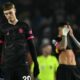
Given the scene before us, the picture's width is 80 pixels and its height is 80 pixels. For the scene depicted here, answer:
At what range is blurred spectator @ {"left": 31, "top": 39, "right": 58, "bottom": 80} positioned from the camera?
46.1 feet

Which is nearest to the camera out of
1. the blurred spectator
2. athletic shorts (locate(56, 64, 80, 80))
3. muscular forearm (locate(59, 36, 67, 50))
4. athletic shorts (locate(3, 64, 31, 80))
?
athletic shorts (locate(3, 64, 31, 80))

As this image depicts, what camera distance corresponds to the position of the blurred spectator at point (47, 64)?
46.1 ft

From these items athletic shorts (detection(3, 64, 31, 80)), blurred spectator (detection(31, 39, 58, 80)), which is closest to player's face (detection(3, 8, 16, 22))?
athletic shorts (detection(3, 64, 31, 80))

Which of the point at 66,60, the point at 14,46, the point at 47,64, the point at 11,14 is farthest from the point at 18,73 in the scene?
the point at 47,64

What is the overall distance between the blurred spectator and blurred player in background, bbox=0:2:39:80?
13.0ft

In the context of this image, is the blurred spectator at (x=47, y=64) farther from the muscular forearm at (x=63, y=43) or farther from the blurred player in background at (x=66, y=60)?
the muscular forearm at (x=63, y=43)

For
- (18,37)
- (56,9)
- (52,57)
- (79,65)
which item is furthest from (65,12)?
(18,37)

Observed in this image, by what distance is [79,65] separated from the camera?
36.7ft

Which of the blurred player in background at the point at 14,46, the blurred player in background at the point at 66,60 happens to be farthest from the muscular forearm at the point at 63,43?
the blurred player in background at the point at 14,46

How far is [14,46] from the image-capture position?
990 cm

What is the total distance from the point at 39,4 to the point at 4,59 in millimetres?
10112

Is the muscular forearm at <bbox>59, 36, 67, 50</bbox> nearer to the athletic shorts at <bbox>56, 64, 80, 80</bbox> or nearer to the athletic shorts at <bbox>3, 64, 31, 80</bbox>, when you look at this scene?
the athletic shorts at <bbox>56, 64, 80, 80</bbox>

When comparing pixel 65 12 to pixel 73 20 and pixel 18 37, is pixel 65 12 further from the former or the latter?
pixel 18 37

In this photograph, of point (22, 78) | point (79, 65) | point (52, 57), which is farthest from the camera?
point (52, 57)
